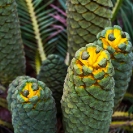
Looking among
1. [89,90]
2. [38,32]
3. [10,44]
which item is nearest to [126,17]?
[38,32]

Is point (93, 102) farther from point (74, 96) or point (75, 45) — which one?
point (75, 45)

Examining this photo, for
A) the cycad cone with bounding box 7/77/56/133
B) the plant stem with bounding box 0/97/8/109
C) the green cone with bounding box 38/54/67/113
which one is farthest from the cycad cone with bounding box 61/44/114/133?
the plant stem with bounding box 0/97/8/109

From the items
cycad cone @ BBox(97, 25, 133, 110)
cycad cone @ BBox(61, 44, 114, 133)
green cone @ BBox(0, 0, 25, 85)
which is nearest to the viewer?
cycad cone @ BBox(61, 44, 114, 133)

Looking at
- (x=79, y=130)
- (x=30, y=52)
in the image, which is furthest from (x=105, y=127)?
(x=30, y=52)

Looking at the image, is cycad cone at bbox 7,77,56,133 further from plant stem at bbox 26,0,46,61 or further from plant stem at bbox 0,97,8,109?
plant stem at bbox 26,0,46,61

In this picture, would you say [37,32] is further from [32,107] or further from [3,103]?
[32,107]
